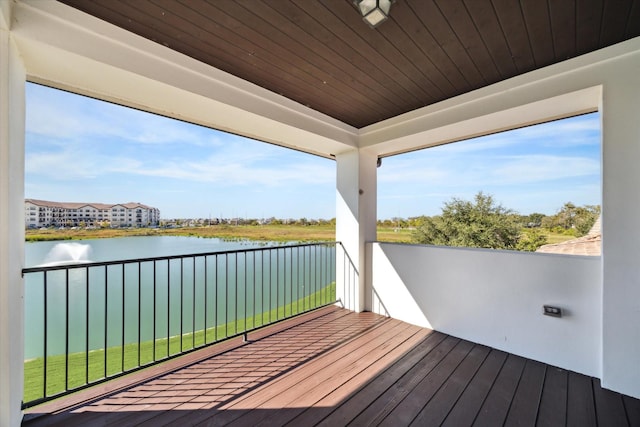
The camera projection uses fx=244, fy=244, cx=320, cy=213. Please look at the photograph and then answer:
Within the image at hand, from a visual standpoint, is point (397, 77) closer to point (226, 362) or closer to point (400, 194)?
point (226, 362)

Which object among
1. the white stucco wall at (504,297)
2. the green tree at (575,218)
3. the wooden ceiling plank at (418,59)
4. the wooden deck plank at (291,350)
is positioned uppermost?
the wooden ceiling plank at (418,59)

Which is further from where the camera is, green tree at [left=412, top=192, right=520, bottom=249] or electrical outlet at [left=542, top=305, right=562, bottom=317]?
green tree at [left=412, top=192, right=520, bottom=249]

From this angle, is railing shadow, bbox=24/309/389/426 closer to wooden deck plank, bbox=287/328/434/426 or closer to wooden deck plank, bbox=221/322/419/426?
wooden deck plank, bbox=221/322/419/426

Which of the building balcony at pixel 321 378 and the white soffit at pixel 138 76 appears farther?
the building balcony at pixel 321 378

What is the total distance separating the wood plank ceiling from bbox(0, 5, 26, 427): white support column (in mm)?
546

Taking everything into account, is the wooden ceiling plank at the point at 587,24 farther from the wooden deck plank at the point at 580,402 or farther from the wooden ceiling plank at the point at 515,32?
the wooden deck plank at the point at 580,402

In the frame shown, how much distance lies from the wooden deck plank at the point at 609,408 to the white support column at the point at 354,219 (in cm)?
231

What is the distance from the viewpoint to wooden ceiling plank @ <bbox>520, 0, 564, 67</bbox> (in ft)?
4.91

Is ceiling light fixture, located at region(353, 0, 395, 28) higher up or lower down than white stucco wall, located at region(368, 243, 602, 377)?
higher up

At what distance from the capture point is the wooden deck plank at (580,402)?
159 cm

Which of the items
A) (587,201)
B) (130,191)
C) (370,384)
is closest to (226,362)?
(370,384)

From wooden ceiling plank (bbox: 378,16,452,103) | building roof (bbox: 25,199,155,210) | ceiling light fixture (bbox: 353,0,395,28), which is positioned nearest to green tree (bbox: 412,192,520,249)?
wooden ceiling plank (bbox: 378,16,452,103)

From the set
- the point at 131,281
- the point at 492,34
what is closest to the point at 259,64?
the point at 492,34

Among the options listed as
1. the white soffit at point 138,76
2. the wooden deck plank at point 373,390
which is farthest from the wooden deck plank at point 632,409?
the white soffit at point 138,76
